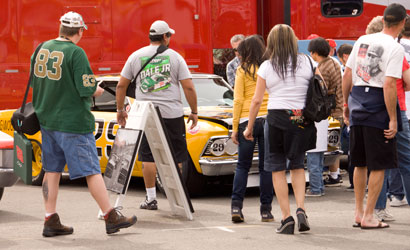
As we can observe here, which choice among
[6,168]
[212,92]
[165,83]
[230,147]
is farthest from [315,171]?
[6,168]

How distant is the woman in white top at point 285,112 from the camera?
6.98 meters

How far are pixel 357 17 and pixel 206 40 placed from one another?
2565mm

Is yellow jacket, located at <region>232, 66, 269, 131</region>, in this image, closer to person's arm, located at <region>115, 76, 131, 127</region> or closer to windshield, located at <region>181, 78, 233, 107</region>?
person's arm, located at <region>115, 76, 131, 127</region>

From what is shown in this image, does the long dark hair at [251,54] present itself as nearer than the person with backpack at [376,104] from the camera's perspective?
No

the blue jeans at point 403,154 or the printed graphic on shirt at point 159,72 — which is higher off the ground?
the printed graphic on shirt at point 159,72

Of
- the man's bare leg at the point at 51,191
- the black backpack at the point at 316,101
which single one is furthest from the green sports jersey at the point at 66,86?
the black backpack at the point at 316,101

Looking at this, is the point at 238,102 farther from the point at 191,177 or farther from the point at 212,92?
the point at 212,92

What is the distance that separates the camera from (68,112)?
689 cm

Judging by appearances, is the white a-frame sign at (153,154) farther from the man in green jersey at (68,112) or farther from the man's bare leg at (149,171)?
the man in green jersey at (68,112)

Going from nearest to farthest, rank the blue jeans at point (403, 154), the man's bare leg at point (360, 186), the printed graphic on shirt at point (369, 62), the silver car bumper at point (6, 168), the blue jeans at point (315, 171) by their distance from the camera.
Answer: the printed graphic on shirt at point (369, 62), the man's bare leg at point (360, 186), the blue jeans at point (403, 154), the silver car bumper at point (6, 168), the blue jeans at point (315, 171)

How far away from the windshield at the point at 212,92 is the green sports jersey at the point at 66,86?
311 centimetres

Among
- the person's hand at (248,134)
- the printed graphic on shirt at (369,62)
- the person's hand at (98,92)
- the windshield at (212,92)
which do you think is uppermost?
the printed graphic on shirt at (369,62)

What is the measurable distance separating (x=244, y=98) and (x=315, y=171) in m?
2.11

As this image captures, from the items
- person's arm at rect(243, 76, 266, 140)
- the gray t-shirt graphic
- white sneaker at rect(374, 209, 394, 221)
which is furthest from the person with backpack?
the gray t-shirt graphic
